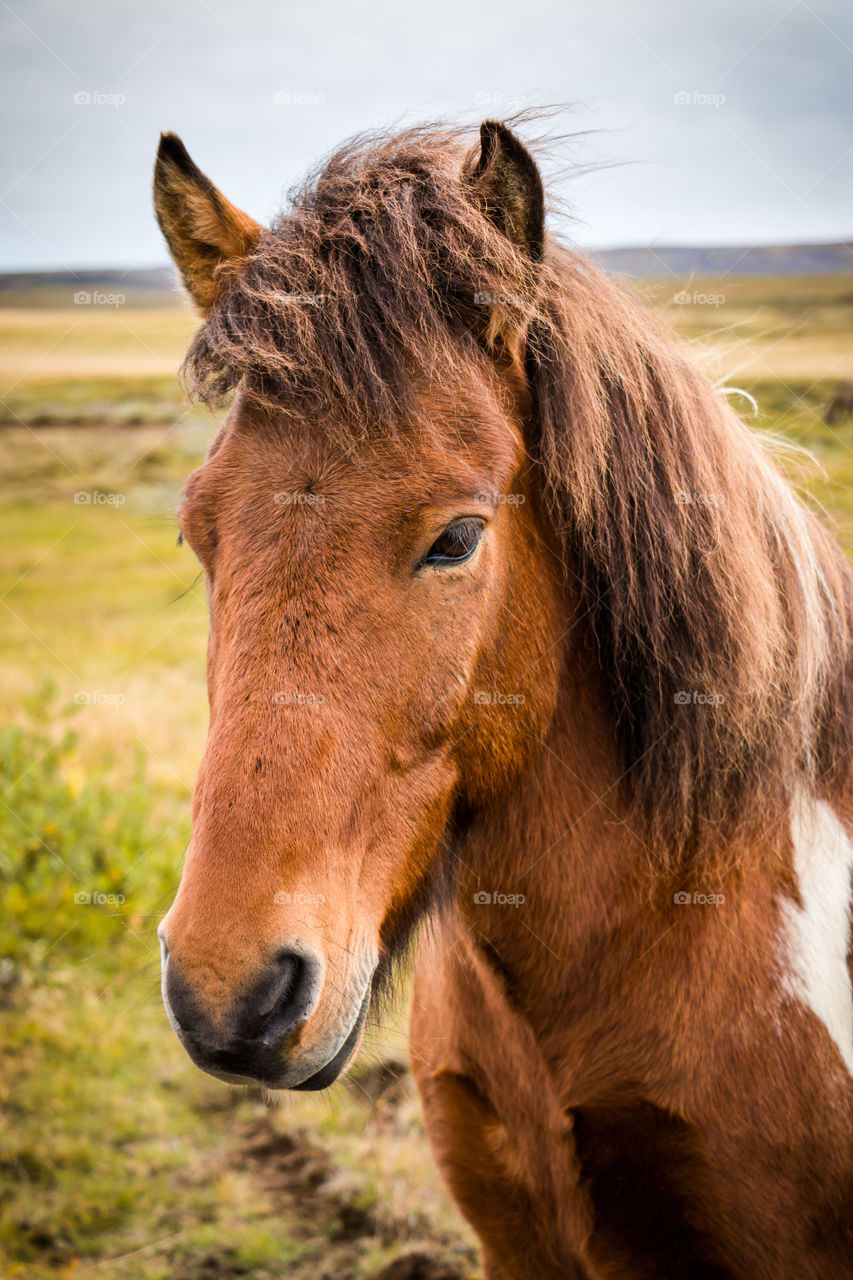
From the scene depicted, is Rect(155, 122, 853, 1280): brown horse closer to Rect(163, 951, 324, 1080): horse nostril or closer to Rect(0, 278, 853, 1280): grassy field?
Rect(163, 951, 324, 1080): horse nostril

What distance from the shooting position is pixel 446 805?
2.02 metres

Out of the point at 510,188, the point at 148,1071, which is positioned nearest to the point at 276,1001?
the point at 510,188

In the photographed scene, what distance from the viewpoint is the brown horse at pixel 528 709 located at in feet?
5.67

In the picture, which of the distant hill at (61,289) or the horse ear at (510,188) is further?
the distant hill at (61,289)

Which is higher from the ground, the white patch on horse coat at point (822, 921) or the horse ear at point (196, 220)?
the horse ear at point (196, 220)

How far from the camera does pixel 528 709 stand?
2.10 meters

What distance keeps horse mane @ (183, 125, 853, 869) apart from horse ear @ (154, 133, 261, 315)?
0.45 ft

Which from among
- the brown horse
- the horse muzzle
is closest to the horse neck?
the brown horse

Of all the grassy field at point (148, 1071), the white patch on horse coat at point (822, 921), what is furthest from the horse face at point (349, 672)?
the white patch on horse coat at point (822, 921)

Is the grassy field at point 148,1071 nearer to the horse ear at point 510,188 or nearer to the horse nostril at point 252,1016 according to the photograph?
the horse nostril at point 252,1016

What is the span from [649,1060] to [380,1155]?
286 cm

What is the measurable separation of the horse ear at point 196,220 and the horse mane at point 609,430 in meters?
0.14

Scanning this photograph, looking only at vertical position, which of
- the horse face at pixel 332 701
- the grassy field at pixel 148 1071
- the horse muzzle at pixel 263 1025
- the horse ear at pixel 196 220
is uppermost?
the horse ear at pixel 196 220

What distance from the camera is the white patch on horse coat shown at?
7.30 feet
